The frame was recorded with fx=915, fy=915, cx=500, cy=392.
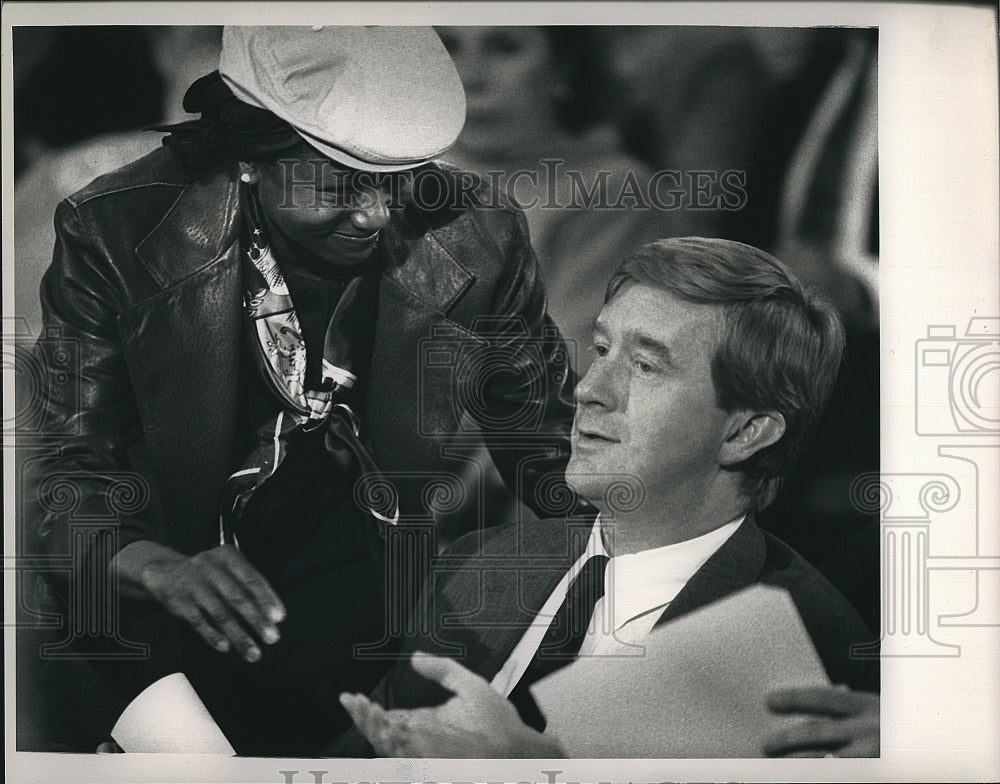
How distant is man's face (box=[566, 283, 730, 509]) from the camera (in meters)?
2.48

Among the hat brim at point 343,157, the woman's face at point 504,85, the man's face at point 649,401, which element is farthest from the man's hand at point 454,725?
the woman's face at point 504,85

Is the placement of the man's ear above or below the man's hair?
below

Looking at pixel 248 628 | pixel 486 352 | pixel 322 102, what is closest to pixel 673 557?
pixel 486 352

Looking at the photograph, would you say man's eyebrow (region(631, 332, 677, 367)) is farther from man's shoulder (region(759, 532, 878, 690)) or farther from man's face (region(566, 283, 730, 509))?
man's shoulder (region(759, 532, 878, 690))

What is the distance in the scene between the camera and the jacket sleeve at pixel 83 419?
2.51 meters

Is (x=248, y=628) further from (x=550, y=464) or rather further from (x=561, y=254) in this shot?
(x=561, y=254)

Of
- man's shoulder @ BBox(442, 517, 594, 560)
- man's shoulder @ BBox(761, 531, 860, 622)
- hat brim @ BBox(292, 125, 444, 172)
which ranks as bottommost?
man's shoulder @ BBox(761, 531, 860, 622)

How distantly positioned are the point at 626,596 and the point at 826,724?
0.67 m

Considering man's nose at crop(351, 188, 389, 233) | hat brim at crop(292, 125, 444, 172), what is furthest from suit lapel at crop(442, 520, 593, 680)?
hat brim at crop(292, 125, 444, 172)

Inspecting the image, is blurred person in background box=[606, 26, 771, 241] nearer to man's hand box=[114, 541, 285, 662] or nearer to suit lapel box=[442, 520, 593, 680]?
suit lapel box=[442, 520, 593, 680]

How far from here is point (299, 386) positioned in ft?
8.21

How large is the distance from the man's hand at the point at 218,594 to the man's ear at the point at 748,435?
4.25ft

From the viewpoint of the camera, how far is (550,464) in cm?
252

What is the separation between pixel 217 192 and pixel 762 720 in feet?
6.86
